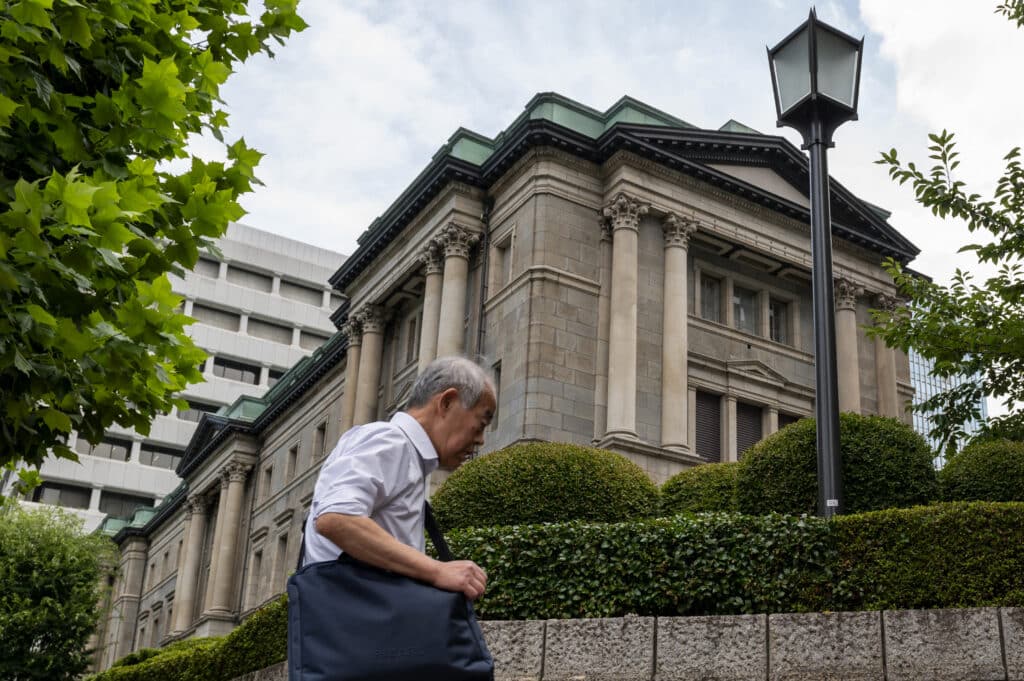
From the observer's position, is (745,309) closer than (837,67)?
No

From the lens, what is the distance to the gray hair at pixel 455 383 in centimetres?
450

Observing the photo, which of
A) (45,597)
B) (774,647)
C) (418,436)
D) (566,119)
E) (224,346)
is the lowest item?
(418,436)

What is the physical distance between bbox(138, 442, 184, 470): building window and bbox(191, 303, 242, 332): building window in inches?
368

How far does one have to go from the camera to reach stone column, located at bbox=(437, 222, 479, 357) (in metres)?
34.0

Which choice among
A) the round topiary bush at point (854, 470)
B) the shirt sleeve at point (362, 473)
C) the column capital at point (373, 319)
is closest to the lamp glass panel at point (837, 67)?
the round topiary bush at point (854, 470)

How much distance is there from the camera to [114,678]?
26281mm

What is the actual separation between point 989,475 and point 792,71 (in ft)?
18.2

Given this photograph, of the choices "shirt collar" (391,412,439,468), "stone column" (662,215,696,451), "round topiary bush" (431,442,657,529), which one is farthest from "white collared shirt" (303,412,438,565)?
"stone column" (662,215,696,451)

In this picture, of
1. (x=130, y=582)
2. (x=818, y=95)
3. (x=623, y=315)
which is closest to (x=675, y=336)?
(x=623, y=315)

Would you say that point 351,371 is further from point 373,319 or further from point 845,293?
point 845,293

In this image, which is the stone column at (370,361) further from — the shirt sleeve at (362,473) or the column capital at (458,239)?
the shirt sleeve at (362,473)

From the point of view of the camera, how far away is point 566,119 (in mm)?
33312

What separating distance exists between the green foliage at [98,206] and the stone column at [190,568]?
51183mm

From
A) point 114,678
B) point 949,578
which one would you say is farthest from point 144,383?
point 114,678
